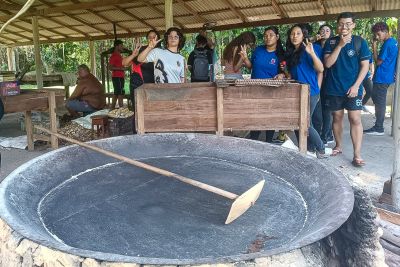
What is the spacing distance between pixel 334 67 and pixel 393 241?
8.44 ft

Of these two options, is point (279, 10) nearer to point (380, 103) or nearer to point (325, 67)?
point (380, 103)

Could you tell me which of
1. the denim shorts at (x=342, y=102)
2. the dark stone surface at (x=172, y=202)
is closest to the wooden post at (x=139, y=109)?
the dark stone surface at (x=172, y=202)

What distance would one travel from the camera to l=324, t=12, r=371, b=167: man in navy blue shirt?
4297 millimetres

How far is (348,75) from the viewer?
4.45m

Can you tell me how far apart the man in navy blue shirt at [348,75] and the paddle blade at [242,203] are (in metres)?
2.94

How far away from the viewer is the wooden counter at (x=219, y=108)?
3.80 m

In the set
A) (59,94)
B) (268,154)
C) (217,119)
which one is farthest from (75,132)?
(268,154)

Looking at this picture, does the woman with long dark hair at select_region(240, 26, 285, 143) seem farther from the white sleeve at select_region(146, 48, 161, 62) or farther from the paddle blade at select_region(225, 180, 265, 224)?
the paddle blade at select_region(225, 180, 265, 224)

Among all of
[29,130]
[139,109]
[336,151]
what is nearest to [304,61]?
[336,151]

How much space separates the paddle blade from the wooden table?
4268 millimetres

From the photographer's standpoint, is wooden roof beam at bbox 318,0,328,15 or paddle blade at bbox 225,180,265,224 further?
wooden roof beam at bbox 318,0,328,15

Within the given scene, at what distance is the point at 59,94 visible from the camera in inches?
230

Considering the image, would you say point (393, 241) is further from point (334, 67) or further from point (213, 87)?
point (334, 67)

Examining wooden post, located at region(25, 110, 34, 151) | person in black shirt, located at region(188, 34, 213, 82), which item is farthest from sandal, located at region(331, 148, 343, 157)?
wooden post, located at region(25, 110, 34, 151)
